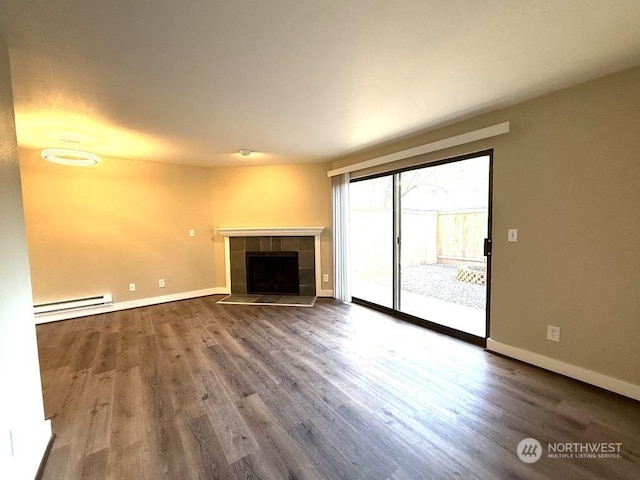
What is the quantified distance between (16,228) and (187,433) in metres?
1.49

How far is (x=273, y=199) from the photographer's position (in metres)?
4.86

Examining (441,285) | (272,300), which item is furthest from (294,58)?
(272,300)

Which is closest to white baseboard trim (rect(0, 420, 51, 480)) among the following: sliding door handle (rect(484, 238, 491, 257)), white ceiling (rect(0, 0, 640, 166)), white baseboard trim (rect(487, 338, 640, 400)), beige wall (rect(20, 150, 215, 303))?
white ceiling (rect(0, 0, 640, 166))

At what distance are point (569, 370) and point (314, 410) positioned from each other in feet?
6.76

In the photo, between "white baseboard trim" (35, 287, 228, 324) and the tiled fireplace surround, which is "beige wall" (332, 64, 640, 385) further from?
"white baseboard trim" (35, 287, 228, 324)

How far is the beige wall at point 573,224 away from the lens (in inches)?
75.3

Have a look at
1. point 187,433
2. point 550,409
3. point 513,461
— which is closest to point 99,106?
point 187,433

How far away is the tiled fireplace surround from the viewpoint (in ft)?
15.7

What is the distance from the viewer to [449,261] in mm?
3410

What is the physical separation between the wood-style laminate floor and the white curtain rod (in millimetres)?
2054

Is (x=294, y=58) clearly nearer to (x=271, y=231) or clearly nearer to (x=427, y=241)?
(x=427, y=241)

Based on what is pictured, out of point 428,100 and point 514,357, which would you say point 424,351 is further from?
point 428,100

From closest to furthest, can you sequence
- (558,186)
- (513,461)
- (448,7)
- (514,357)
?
(448,7)
(513,461)
(558,186)
(514,357)

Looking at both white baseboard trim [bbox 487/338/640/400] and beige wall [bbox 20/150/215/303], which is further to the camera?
beige wall [bbox 20/150/215/303]
